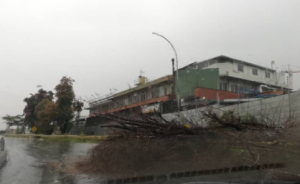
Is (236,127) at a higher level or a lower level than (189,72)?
lower

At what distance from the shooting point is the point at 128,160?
882 centimetres

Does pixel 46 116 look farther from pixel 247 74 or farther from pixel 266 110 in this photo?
pixel 266 110

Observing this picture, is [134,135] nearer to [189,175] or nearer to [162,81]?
[189,175]

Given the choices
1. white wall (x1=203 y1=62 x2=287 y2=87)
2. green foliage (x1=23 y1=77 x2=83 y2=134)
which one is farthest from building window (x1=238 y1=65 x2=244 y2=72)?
green foliage (x1=23 y1=77 x2=83 y2=134)

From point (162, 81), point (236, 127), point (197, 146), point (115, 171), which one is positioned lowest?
point (115, 171)

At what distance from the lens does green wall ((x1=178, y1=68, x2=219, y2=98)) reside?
104 feet

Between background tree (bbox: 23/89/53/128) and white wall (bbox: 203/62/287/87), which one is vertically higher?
white wall (bbox: 203/62/287/87)

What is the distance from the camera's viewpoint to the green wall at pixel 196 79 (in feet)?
104

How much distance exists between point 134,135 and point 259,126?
3555 mm

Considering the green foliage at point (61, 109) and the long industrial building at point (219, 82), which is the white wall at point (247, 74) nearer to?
the long industrial building at point (219, 82)

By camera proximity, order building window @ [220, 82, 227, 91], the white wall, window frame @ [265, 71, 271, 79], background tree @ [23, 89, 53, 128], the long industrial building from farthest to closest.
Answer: background tree @ [23, 89, 53, 128] → window frame @ [265, 71, 271, 79] → building window @ [220, 82, 227, 91] → the white wall → the long industrial building

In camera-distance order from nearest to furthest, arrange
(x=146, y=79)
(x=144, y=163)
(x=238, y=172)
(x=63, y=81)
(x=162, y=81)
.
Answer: (x=238, y=172) < (x=144, y=163) < (x=162, y=81) < (x=63, y=81) < (x=146, y=79)

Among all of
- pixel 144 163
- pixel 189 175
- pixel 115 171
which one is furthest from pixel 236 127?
pixel 115 171

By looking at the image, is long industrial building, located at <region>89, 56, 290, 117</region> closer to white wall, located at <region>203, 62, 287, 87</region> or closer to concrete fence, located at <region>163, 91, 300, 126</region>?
white wall, located at <region>203, 62, 287, 87</region>
